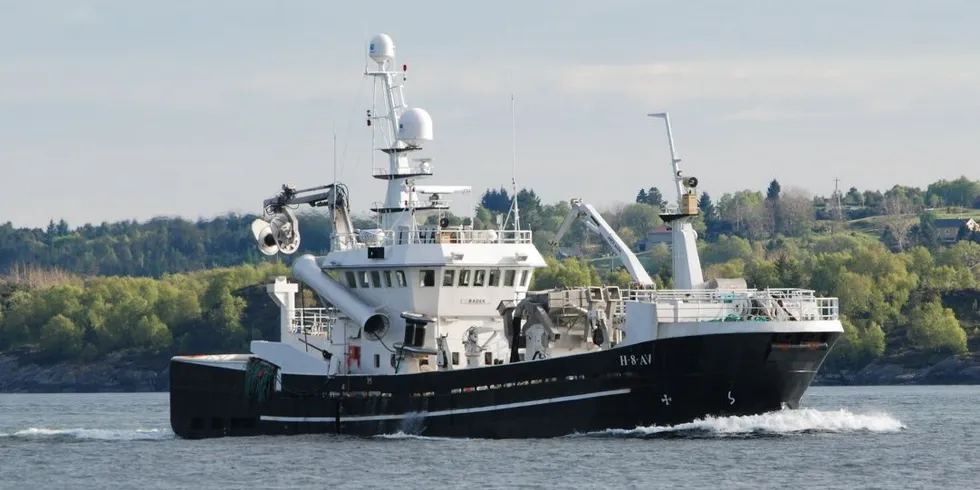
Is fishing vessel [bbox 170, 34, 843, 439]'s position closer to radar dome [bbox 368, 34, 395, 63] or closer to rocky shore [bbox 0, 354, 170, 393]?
radar dome [bbox 368, 34, 395, 63]

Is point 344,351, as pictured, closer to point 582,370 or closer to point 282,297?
point 282,297

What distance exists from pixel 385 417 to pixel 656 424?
32.3 ft

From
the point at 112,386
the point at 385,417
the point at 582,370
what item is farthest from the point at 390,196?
the point at 112,386

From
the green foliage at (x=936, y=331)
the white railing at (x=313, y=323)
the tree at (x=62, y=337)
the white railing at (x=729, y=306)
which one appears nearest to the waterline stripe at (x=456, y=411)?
the white railing at (x=729, y=306)

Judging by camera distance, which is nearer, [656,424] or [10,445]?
[656,424]

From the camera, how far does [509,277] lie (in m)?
61.8

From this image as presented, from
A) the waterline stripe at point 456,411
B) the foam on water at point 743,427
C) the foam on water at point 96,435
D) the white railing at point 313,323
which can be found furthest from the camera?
the foam on water at point 96,435

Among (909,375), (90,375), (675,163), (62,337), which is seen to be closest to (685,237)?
(675,163)

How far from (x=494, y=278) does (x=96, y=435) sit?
17.8m

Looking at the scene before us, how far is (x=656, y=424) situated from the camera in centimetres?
5441

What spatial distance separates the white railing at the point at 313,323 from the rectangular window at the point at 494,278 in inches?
229

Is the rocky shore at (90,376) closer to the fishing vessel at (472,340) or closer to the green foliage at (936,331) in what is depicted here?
the green foliage at (936,331)

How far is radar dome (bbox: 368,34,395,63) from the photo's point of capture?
215 feet

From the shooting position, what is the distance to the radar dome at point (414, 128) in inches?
2522
